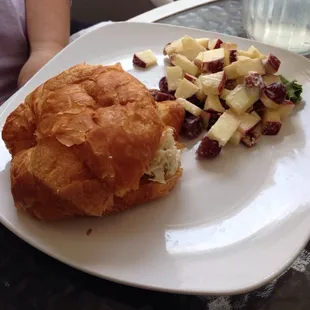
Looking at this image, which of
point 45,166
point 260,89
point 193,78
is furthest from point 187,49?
point 45,166

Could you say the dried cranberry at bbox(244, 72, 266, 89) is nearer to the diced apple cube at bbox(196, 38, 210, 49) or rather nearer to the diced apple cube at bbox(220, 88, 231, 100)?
the diced apple cube at bbox(220, 88, 231, 100)

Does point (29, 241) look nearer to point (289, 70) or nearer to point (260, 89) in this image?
point (260, 89)

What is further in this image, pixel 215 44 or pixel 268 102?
pixel 215 44

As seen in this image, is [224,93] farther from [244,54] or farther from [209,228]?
[209,228]

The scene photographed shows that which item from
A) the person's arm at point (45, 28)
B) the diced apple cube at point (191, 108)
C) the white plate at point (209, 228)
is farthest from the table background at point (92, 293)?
the person's arm at point (45, 28)

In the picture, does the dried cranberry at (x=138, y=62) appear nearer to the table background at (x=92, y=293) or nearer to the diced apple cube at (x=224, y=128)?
the diced apple cube at (x=224, y=128)

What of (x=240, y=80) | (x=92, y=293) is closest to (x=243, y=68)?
(x=240, y=80)
